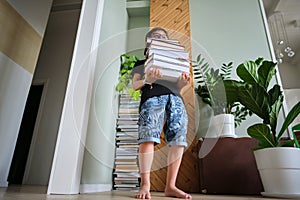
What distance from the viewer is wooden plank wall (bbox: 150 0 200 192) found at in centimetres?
112

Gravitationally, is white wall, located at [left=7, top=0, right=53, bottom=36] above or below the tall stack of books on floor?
above

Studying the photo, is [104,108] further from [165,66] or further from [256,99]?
[256,99]

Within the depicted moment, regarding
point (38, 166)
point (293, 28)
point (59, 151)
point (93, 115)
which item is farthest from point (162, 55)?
point (293, 28)

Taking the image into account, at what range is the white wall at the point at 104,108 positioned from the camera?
1.11m

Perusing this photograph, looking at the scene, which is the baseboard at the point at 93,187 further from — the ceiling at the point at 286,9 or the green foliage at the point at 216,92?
the ceiling at the point at 286,9

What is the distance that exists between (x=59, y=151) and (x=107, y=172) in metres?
0.62

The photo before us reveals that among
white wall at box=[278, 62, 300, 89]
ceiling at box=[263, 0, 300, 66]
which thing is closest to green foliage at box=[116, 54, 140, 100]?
ceiling at box=[263, 0, 300, 66]

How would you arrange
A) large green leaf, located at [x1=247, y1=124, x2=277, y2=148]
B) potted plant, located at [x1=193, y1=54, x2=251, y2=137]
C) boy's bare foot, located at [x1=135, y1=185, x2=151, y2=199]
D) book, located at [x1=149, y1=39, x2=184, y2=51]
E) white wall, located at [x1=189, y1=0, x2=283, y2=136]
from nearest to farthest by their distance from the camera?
boy's bare foot, located at [x1=135, y1=185, x2=151, y2=199] → book, located at [x1=149, y1=39, x2=184, y2=51] → large green leaf, located at [x1=247, y1=124, x2=277, y2=148] → potted plant, located at [x1=193, y1=54, x2=251, y2=137] → white wall, located at [x1=189, y1=0, x2=283, y2=136]

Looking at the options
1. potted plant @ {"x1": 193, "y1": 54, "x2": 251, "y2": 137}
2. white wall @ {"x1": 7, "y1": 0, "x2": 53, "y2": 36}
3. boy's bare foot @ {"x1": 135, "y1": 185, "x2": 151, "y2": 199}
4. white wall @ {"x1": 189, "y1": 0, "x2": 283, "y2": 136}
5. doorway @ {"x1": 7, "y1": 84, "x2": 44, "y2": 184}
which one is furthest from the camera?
doorway @ {"x1": 7, "y1": 84, "x2": 44, "y2": 184}

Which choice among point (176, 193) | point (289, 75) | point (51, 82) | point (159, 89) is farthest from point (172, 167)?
point (289, 75)

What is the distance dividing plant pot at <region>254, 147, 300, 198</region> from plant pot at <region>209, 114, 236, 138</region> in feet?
1.03

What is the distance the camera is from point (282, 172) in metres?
0.96

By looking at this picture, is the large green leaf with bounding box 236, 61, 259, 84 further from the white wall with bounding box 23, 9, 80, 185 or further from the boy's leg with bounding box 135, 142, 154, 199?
the white wall with bounding box 23, 9, 80, 185

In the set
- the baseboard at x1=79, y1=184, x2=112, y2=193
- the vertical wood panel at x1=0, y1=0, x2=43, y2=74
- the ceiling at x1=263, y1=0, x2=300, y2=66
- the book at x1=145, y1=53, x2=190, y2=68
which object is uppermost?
the ceiling at x1=263, y1=0, x2=300, y2=66
